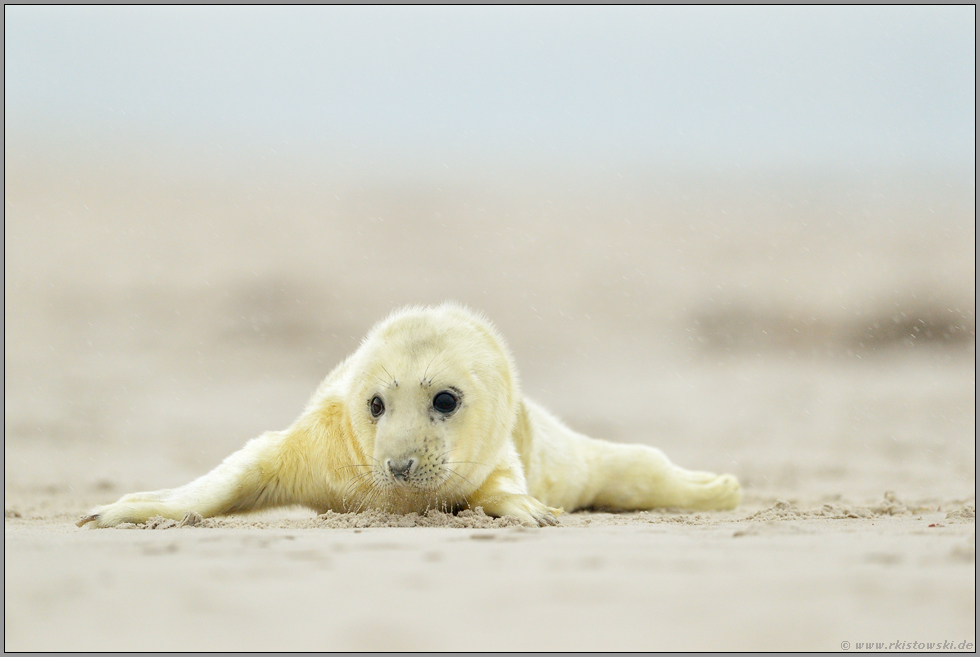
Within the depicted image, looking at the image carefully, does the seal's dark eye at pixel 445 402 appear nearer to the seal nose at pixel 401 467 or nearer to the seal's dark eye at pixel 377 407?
the seal's dark eye at pixel 377 407

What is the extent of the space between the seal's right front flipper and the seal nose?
3.27 feet

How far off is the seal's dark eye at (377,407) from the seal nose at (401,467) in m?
0.42

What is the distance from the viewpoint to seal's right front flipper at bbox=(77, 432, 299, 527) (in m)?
4.34

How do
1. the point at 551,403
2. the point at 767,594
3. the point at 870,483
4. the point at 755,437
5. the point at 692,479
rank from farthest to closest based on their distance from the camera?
1. the point at 551,403
2. the point at 755,437
3. the point at 870,483
4. the point at 692,479
5. the point at 767,594

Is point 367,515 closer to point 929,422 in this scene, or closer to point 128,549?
point 128,549

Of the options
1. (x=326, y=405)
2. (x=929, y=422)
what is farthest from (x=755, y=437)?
(x=326, y=405)

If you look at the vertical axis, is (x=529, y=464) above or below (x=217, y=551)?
below

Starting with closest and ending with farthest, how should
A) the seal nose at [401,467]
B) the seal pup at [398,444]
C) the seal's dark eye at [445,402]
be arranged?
1. the seal nose at [401,467]
2. the seal pup at [398,444]
3. the seal's dark eye at [445,402]

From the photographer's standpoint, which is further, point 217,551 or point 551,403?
point 551,403

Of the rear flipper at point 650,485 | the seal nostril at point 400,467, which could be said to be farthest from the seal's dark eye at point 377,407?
the rear flipper at point 650,485

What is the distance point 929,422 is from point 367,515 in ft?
29.1

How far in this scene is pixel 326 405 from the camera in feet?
17.0

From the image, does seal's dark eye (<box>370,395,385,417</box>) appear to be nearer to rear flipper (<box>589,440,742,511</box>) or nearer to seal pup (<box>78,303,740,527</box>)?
seal pup (<box>78,303,740,527</box>)

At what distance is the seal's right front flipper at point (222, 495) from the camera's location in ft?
14.2
